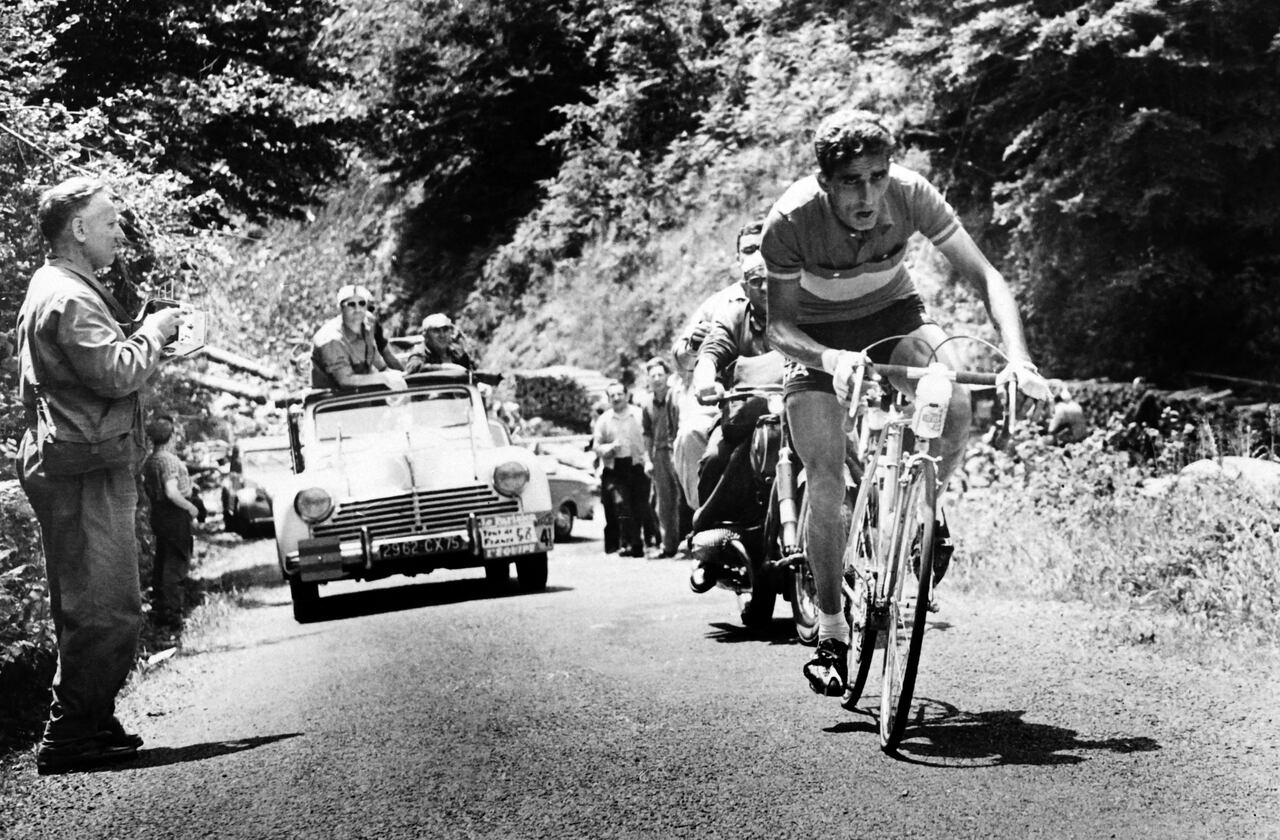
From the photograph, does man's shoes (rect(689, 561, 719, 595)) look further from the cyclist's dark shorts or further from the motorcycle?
the cyclist's dark shorts

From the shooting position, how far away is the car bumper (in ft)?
38.7

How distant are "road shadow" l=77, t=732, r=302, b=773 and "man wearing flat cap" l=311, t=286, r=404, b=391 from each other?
6.64 m

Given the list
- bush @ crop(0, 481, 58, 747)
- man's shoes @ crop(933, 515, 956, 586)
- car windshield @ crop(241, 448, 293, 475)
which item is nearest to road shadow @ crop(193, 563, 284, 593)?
car windshield @ crop(241, 448, 293, 475)

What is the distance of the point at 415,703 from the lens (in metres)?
7.05

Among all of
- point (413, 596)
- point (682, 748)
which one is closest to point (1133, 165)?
point (413, 596)

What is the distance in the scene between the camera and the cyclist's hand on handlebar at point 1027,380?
5.05m

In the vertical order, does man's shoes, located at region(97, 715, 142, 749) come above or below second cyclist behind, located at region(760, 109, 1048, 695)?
below

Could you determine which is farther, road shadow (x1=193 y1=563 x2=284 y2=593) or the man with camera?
road shadow (x1=193 y1=563 x2=284 y2=593)

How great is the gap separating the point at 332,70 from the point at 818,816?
18710 mm

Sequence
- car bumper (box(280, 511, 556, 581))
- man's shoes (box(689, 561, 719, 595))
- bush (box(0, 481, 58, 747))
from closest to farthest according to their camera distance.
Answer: bush (box(0, 481, 58, 747)) < man's shoes (box(689, 561, 719, 595)) < car bumper (box(280, 511, 556, 581))

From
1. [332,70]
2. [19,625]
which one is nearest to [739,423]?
[19,625]

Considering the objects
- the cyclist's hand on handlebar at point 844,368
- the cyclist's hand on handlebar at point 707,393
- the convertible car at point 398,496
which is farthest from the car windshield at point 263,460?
the cyclist's hand on handlebar at point 844,368

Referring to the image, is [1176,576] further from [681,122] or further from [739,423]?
[681,122]

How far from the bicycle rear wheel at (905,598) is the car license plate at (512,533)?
6.81 metres
